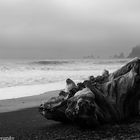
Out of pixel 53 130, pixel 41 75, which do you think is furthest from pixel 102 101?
pixel 41 75

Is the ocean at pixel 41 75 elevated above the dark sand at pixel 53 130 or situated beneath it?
elevated above

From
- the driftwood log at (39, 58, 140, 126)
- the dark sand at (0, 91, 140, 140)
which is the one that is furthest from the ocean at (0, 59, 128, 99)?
the driftwood log at (39, 58, 140, 126)

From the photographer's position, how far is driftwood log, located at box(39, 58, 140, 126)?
213 inches

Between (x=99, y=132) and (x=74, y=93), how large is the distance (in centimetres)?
126

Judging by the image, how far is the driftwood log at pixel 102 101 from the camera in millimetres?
5422

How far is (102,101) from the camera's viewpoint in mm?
5816

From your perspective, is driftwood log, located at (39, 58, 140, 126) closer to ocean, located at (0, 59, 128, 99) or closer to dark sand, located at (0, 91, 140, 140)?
dark sand, located at (0, 91, 140, 140)

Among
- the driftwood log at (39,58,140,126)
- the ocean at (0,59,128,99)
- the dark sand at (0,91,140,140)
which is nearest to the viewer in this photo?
the dark sand at (0,91,140,140)

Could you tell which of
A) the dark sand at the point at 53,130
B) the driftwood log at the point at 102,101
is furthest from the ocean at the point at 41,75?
the driftwood log at the point at 102,101

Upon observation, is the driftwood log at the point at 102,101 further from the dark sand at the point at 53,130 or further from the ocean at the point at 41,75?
the ocean at the point at 41,75

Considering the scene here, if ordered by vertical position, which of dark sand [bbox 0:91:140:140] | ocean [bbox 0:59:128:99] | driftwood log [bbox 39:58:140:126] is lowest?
dark sand [bbox 0:91:140:140]

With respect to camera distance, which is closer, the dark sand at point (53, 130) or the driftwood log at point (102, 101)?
the dark sand at point (53, 130)

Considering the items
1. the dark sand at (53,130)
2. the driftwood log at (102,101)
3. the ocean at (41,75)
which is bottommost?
the dark sand at (53,130)

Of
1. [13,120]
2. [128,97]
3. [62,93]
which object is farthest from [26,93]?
[128,97]
